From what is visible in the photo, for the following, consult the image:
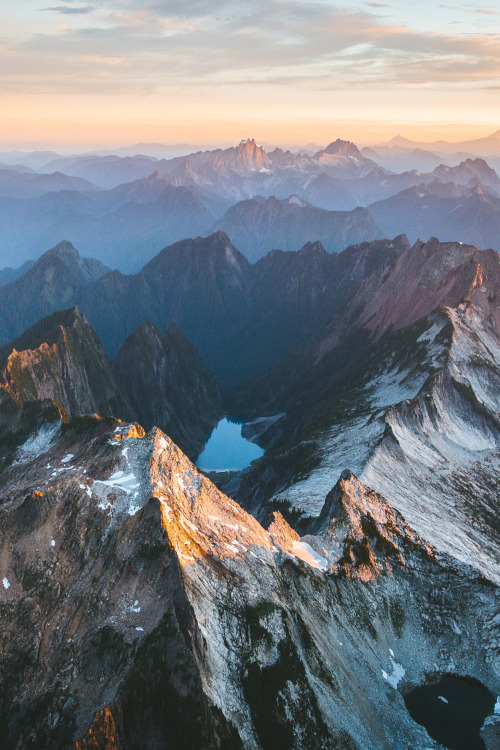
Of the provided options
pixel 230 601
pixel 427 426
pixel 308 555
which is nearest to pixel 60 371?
pixel 427 426

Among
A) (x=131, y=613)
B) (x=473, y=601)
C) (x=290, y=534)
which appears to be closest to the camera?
(x=131, y=613)

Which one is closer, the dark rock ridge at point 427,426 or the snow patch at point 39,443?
the dark rock ridge at point 427,426

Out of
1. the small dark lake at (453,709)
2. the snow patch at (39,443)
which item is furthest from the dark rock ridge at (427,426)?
the snow patch at (39,443)

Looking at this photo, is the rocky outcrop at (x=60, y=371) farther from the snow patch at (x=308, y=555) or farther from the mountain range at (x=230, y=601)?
the snow patch at (x=308, y=555)

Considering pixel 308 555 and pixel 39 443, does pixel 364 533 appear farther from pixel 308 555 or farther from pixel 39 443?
pixel 39 443

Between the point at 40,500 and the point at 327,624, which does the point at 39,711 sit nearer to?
the point at 40,500

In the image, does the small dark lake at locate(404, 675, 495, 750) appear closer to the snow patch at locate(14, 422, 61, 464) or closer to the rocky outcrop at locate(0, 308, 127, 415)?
the snow patch at locate(14, 422, 61, 464)

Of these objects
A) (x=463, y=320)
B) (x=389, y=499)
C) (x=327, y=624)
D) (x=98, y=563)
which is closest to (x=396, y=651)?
(x=327, y=624)
